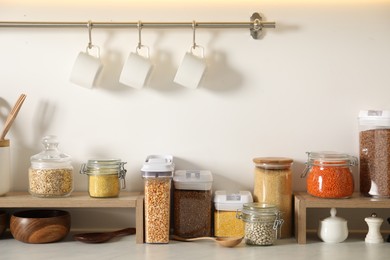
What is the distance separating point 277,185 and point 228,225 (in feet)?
0.59

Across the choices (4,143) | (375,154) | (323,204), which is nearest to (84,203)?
(4,143)

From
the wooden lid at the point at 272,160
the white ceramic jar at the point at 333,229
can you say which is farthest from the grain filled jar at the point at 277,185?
the white ceramic jar at the point at 333,229

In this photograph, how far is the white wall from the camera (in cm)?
191

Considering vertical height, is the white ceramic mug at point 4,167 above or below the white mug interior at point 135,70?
below

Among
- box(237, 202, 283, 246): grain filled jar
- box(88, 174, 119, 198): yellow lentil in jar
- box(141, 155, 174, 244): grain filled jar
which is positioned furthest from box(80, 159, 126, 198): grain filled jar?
box(237, 202, 283, 246): grain filled jar

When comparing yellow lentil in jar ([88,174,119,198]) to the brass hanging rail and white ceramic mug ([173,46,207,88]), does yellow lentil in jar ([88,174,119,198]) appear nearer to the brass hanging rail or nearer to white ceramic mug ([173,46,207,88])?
white ceramic mug ([173,46,207,88])

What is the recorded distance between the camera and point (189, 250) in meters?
1.69

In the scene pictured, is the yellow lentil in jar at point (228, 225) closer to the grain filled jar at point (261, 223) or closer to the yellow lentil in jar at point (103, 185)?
the grain filled jar at point (261, 223)

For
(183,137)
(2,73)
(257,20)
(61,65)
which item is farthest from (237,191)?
(2,73)

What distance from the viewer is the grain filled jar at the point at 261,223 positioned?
1708 mm

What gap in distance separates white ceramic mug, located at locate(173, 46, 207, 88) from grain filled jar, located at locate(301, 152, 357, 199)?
409 millimetres

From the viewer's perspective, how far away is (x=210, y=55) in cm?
192

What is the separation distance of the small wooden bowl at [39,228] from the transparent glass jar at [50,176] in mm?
70

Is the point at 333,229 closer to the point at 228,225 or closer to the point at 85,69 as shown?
the point at 228,225
